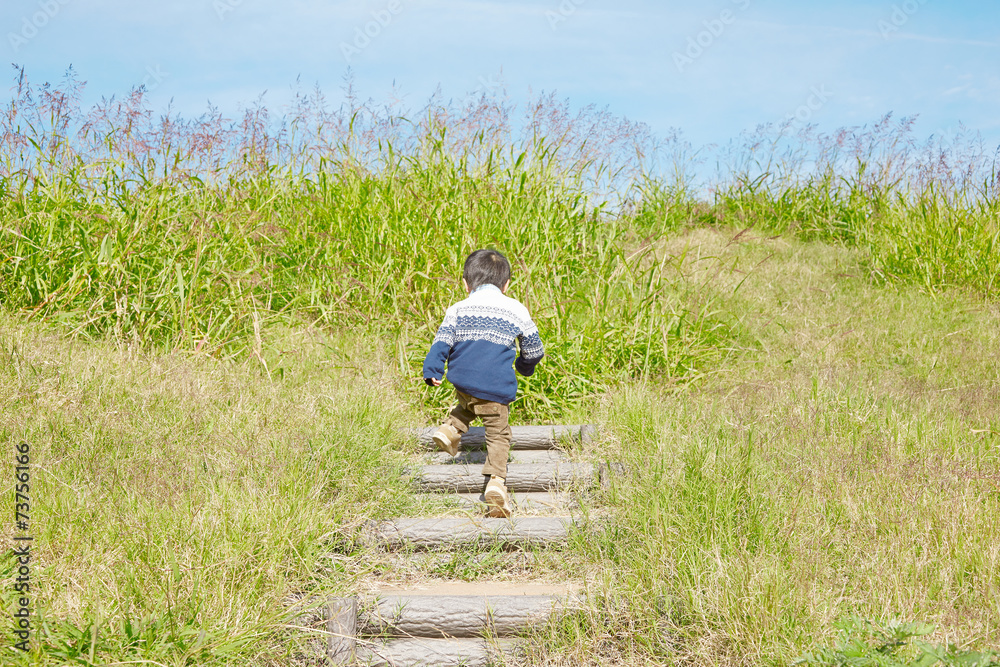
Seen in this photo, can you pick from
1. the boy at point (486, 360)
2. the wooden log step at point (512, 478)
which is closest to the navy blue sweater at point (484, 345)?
the boy at point (486, 360)

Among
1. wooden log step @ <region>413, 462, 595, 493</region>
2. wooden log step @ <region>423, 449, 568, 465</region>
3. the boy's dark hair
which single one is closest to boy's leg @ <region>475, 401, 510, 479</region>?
wooden log step @ <region>413, 462, 595, 493</region>

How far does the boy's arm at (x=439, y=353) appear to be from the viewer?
4.66m

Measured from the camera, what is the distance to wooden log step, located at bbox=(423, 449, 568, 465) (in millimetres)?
5168

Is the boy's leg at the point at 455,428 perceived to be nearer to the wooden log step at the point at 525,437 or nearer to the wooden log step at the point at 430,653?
the wooden log step at the point at 525,437

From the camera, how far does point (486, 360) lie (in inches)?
186

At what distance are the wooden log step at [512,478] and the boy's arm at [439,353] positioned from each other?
2.07ft

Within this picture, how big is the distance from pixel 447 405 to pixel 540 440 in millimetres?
921

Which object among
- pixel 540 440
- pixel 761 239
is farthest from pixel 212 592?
pixel 761 239

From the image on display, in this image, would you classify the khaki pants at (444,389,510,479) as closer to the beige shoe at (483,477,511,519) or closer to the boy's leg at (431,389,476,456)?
the boy's leg at (431,389,476,456)

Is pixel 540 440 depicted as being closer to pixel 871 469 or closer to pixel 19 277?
pixel 871 469

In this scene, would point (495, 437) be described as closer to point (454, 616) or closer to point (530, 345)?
point (530, 345)

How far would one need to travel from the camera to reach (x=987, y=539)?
11.8ft

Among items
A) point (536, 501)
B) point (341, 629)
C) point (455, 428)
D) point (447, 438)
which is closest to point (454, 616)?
point (341, 629)

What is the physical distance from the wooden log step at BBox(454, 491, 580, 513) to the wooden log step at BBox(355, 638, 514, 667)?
4.08 ft
